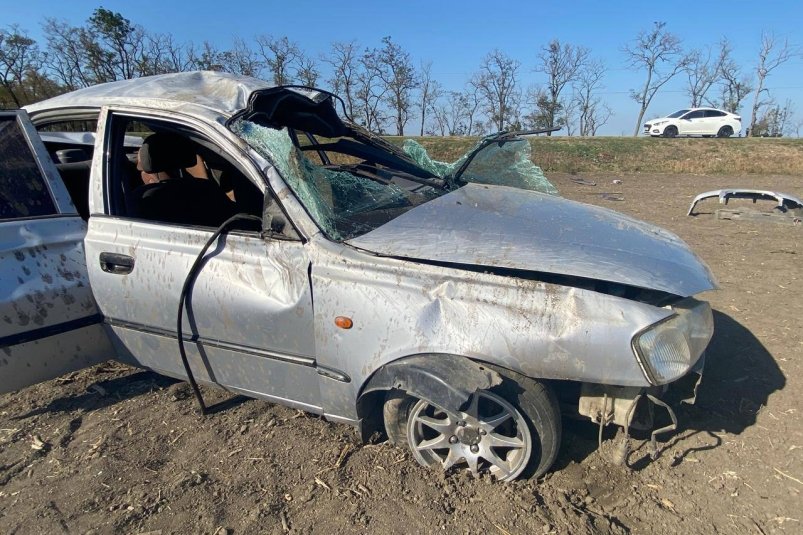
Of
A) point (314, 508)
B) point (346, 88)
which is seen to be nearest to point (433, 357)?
point (314, 508)

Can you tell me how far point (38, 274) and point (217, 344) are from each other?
1022mm

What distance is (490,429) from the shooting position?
7.50 ft

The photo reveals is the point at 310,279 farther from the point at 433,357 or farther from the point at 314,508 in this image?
the point at 314,508

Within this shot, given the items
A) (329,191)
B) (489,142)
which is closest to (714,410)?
(489,142)

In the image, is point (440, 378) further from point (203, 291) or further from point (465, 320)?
point (203, 291)

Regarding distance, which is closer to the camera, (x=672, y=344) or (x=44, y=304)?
(x=672, y=344)

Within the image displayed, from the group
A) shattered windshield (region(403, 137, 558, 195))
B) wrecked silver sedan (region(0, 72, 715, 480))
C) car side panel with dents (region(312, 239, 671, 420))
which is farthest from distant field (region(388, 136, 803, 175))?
car side panel with dents (region(312, 239, 671, 420))

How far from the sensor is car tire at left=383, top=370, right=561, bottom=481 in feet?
7.13

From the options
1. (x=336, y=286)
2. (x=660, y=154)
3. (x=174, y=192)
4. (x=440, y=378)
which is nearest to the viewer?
(x=440, y=378)

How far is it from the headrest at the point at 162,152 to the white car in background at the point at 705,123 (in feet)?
96.2

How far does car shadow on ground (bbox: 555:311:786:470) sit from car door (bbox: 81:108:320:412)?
4.59ft

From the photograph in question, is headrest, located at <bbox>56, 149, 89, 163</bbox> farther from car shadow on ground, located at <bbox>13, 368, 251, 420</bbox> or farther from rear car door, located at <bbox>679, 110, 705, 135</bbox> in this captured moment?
rear car door, located at <bbox>679, 110, 705, 135</bbox>

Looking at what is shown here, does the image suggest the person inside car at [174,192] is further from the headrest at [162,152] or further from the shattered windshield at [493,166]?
the shattered windshield at [493,166]

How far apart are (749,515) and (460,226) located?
69.0 inches
